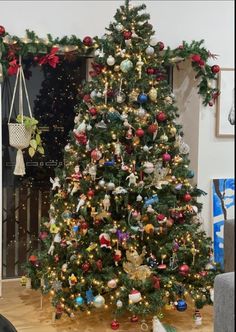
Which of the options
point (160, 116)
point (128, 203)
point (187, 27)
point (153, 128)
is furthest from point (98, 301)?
point (187, 27)

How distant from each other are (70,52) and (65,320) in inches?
82.0

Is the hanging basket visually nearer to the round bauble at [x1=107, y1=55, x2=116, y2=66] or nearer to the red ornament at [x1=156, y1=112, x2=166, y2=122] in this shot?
the round bauble at [x1=107, y1=55, x2=116, y2=66]

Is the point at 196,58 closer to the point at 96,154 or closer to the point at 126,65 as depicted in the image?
the point at 126,65

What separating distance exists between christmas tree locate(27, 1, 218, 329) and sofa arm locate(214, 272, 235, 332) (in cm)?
109

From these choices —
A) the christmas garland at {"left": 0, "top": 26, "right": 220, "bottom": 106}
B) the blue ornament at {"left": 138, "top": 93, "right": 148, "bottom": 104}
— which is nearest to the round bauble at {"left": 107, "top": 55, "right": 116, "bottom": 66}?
the blue ornament at {"left": 138, "top": 93, "right": 148, "bottom": 104}

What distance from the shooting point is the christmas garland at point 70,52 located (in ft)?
12.5

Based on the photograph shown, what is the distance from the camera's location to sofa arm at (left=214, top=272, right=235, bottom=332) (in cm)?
211

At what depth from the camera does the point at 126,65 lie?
11.1 feet

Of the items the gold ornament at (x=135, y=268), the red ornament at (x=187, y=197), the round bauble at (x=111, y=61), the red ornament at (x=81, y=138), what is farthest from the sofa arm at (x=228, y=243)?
the round bauble at (x=111, y=61)

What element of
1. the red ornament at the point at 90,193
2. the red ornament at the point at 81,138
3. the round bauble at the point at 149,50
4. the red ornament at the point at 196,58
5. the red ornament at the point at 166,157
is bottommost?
the red ornament at the point at 90,193

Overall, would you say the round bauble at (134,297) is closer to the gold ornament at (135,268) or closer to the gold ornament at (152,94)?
the gold ornament at (135,268)

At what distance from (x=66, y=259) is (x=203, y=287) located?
1.00 metres

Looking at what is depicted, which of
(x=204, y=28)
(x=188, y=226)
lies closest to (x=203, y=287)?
(x=188, y=226)

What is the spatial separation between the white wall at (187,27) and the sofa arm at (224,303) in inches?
86.3
